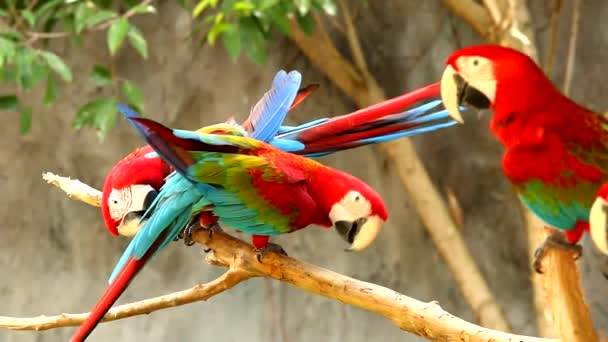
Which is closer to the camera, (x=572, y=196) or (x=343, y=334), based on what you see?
(x=572, y=196)

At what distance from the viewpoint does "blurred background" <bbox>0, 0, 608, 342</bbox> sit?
1.60 meters

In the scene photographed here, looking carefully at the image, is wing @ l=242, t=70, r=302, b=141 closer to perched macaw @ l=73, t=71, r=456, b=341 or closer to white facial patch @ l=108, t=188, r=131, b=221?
perched macaw @ l=73, t=71, r=456, b=341

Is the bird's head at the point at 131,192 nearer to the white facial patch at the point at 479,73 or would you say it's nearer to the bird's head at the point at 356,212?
the bird's head at the point at 356,212

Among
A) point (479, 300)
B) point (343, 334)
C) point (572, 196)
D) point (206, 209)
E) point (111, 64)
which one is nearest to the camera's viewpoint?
point (572, 196)

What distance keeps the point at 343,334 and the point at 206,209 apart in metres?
1.06

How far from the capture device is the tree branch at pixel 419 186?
1.46 m

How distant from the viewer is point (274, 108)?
2.72 ft

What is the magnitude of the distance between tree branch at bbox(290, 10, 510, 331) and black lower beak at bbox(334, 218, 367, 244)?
793mm

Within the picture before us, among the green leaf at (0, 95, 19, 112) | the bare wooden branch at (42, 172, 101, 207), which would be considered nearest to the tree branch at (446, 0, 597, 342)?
the bare wooden branch at (42, 172, 101, 207)

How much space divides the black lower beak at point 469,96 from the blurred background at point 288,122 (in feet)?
3.09

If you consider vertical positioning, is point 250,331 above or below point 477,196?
below

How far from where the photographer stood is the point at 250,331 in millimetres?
1688

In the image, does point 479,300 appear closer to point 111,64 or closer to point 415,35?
point 415,35

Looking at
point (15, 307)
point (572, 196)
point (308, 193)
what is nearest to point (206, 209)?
point (308, 193)
